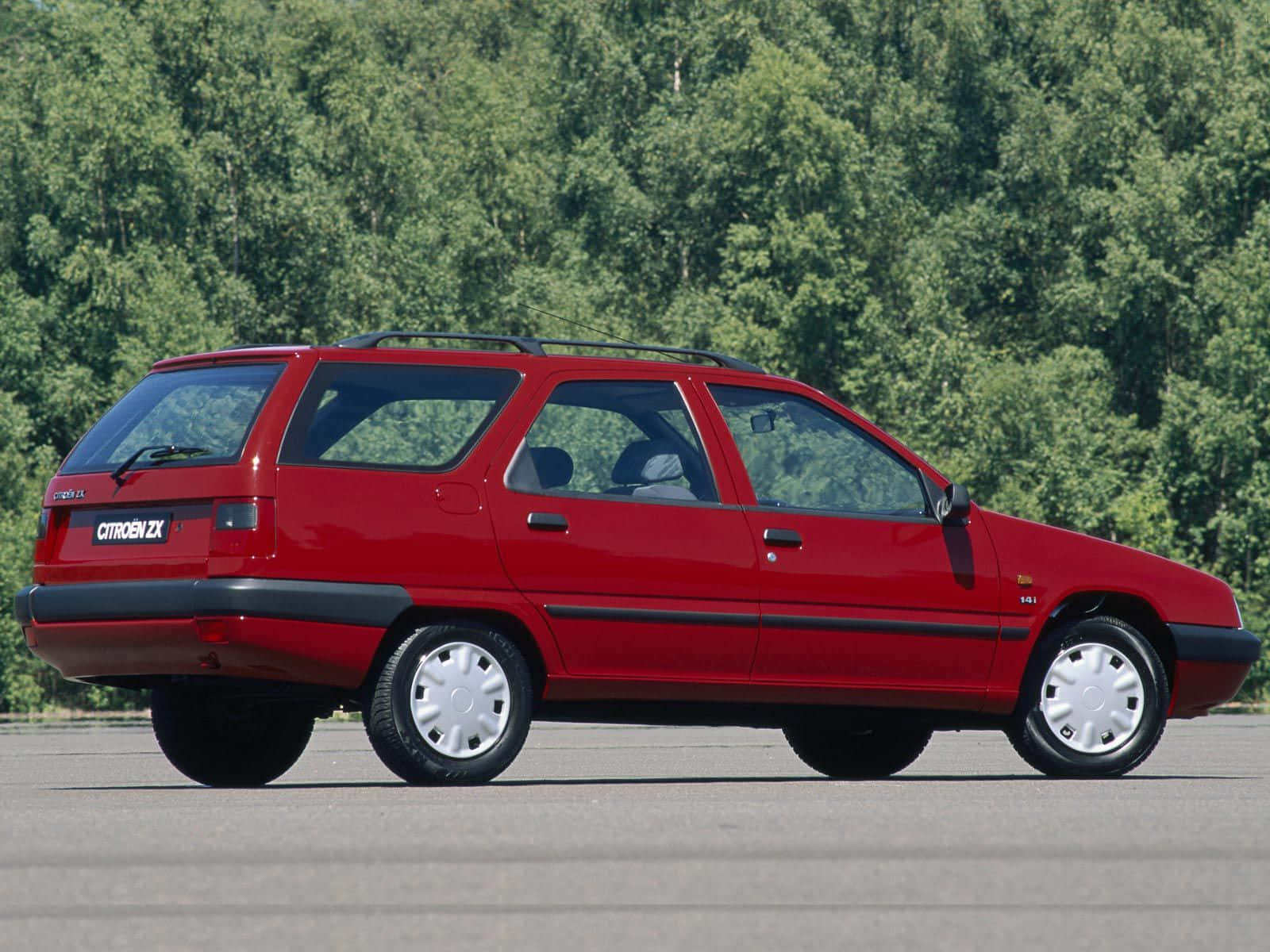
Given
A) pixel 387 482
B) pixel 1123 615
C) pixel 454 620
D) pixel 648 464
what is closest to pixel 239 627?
pixel 387 482

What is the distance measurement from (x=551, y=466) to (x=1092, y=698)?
2.81 meters

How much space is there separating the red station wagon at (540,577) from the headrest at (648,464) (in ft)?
0.06

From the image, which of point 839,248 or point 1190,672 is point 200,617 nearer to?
point 1190,672

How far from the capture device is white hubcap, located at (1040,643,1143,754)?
10695 mm

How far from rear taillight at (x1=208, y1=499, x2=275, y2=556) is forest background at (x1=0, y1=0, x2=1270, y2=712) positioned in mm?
34200

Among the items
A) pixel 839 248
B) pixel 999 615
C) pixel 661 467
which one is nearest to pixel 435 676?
pixel 661 467

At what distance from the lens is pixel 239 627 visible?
355 inches

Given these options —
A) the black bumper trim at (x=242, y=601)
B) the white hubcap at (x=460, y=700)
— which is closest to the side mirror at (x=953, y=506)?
the white hubcap at (x=460, y=700)

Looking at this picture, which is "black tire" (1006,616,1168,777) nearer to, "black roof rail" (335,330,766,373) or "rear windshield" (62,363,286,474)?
"black roof rail" (335,330,766,373)

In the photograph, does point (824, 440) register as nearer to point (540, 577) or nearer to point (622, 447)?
point (622, 447)

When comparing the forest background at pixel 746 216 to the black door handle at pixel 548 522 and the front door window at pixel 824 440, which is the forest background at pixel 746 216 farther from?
the black door handle at pixel 548 522

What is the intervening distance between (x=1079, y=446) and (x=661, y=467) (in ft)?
132

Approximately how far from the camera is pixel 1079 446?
4941cm

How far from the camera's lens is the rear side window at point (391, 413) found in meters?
9.33
